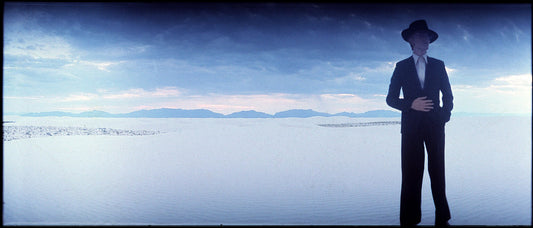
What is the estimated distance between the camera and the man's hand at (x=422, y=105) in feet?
11.7

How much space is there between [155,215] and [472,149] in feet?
20.9

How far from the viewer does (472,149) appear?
23.5 feet

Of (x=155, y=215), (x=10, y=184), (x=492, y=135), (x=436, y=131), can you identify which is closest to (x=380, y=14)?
(x=436, y=131)

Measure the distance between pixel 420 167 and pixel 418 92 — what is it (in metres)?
0.80

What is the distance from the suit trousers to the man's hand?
119 millimetres

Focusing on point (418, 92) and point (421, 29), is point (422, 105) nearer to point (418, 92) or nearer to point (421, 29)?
point (418, 92)

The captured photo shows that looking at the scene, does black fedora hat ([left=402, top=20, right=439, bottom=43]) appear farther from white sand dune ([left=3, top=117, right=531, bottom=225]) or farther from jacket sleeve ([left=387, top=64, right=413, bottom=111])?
→ white sand dune ([left=3, top=117, right=531, bottom=225])

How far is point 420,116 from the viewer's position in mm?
3600

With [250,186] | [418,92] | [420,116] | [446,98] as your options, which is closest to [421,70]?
[418,92]

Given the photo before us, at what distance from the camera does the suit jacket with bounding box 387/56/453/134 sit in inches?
142

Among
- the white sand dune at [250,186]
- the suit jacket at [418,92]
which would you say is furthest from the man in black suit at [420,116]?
the white sand dune at [250,186]

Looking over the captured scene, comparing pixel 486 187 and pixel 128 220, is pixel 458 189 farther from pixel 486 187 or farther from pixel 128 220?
pixel 128 220

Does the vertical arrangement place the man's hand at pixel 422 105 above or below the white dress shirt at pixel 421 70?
below

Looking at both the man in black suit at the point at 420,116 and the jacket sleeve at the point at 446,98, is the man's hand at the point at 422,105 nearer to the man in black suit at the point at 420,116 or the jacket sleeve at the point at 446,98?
the man in black suit at the point at 420,116
